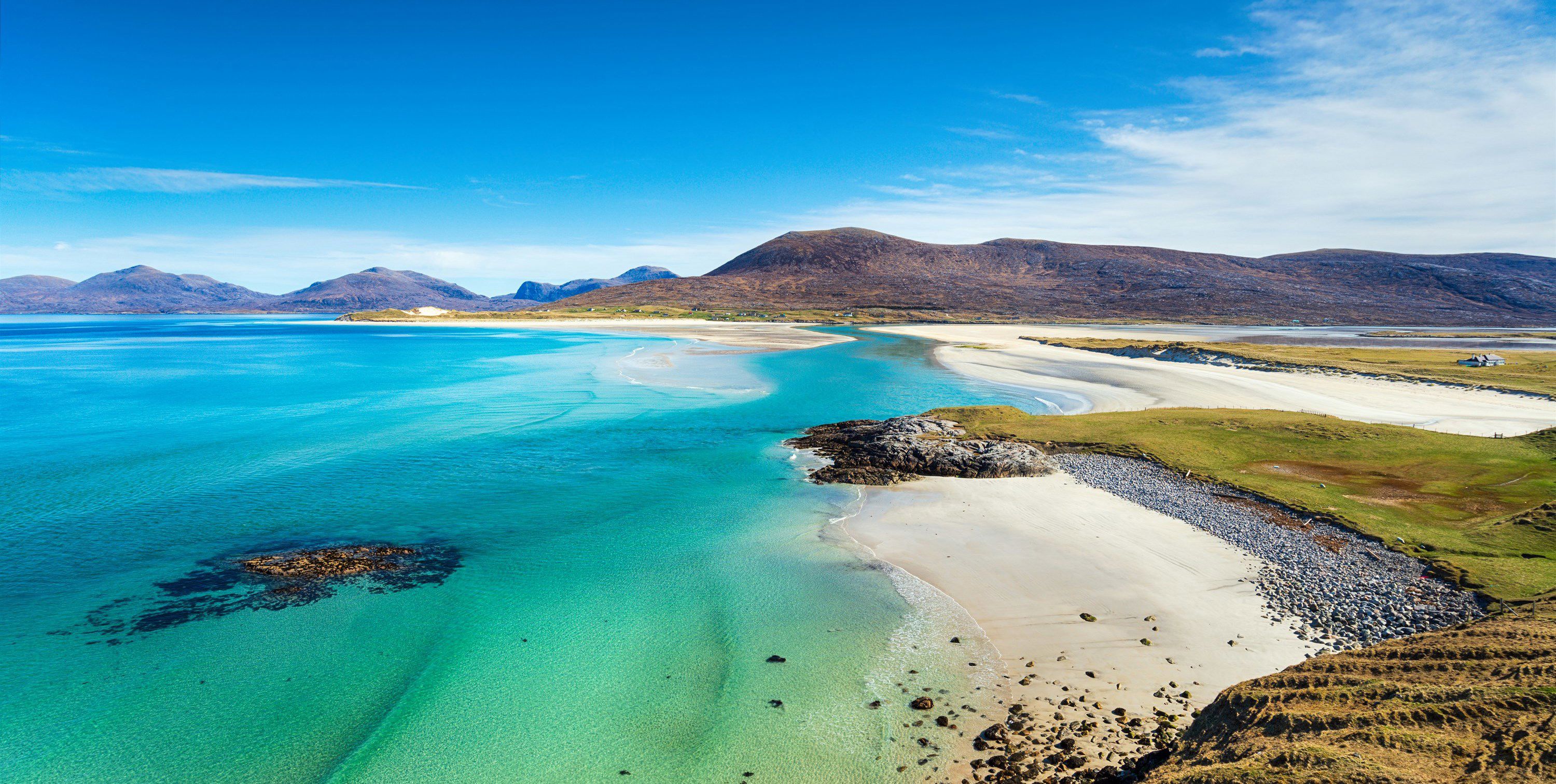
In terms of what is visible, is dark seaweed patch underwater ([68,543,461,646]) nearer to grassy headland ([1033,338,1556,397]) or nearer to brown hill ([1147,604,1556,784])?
brown hill ([1147,604,1556,784])

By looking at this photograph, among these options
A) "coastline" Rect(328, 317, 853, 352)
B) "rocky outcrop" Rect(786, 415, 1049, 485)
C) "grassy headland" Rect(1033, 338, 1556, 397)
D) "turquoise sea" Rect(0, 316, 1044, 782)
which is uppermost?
"coastline" Rect(328, 317, 853, 352)

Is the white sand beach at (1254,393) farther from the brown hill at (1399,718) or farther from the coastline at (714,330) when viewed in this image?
the coastline at (714,330)

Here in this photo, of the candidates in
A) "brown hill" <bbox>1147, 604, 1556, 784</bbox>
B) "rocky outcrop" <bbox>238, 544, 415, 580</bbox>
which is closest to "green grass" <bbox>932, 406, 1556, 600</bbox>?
"brown hill" <bbox>1147, 604, 1556, 784</bbox>

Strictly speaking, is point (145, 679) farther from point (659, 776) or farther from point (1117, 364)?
point (1117, 364)

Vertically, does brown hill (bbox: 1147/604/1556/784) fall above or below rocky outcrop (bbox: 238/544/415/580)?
above

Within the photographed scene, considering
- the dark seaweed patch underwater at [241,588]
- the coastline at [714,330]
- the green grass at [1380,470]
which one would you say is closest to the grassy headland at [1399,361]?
the green grass at [1380,470]

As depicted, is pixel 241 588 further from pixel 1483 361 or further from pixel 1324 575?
pixel 1483 361
